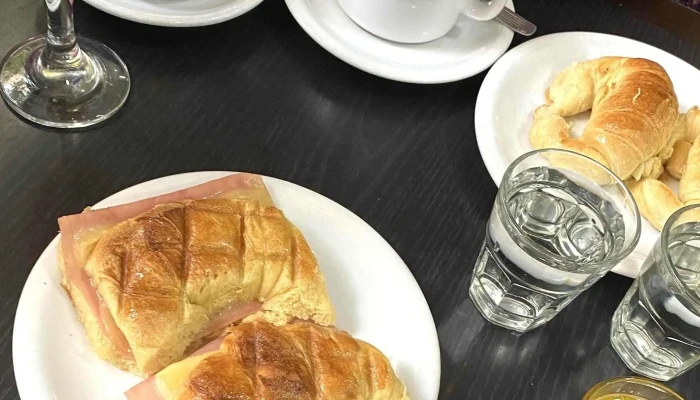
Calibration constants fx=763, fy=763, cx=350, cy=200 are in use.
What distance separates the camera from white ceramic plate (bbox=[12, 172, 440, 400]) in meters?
0.76

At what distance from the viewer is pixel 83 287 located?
0.79 metres

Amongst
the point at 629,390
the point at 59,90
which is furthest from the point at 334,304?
the point at 59,90

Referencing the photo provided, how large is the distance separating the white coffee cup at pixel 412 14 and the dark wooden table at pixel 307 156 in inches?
3.2

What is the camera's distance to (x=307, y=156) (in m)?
1.08

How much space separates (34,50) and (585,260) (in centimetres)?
79

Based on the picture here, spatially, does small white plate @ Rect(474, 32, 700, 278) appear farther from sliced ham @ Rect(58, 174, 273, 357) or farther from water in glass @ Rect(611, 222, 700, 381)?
sliced ham @ Rect(58, 174, 273, 357)

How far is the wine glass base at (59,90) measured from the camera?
1.01 meters

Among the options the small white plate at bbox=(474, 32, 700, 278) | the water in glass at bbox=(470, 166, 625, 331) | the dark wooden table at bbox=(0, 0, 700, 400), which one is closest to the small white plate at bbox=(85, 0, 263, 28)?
the dark wooden table at bbox=(0, 0, 700, 400)

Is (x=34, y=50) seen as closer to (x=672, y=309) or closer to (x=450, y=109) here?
(x=450, y=109)

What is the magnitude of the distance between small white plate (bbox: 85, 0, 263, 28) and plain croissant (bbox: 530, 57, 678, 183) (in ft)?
1.59

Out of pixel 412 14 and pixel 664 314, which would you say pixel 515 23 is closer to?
pixel 412 14

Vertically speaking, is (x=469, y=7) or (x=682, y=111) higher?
(x=469, y=7)

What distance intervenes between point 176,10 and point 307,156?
0.96 ft

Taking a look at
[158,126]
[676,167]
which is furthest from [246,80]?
[676,167]
